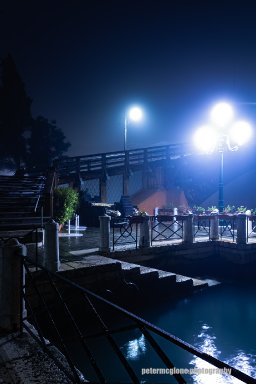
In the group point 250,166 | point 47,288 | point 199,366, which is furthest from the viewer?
point 250,166

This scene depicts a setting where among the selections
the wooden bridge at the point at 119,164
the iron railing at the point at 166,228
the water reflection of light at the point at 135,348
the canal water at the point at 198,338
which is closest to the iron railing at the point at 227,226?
the iron railing at the point at 166,228

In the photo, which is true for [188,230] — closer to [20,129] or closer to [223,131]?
[223,131]

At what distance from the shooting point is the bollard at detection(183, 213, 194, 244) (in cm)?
1172

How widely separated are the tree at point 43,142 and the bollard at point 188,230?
1707 cm

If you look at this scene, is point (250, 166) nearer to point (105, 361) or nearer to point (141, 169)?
point (141, 169)

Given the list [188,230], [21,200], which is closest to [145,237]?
[188,230]

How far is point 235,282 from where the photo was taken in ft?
37.5

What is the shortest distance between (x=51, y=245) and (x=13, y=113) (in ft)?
72.7

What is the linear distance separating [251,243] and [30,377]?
1015 cm

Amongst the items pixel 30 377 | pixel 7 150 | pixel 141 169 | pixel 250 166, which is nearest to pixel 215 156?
pixel 250 166

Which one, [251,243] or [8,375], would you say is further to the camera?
[251,243]

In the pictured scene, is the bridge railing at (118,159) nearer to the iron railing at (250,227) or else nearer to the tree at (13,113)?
the tree at (13,113)

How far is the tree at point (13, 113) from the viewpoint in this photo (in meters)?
26.2

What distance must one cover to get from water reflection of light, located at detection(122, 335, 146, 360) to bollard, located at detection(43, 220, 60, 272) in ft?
7.08
